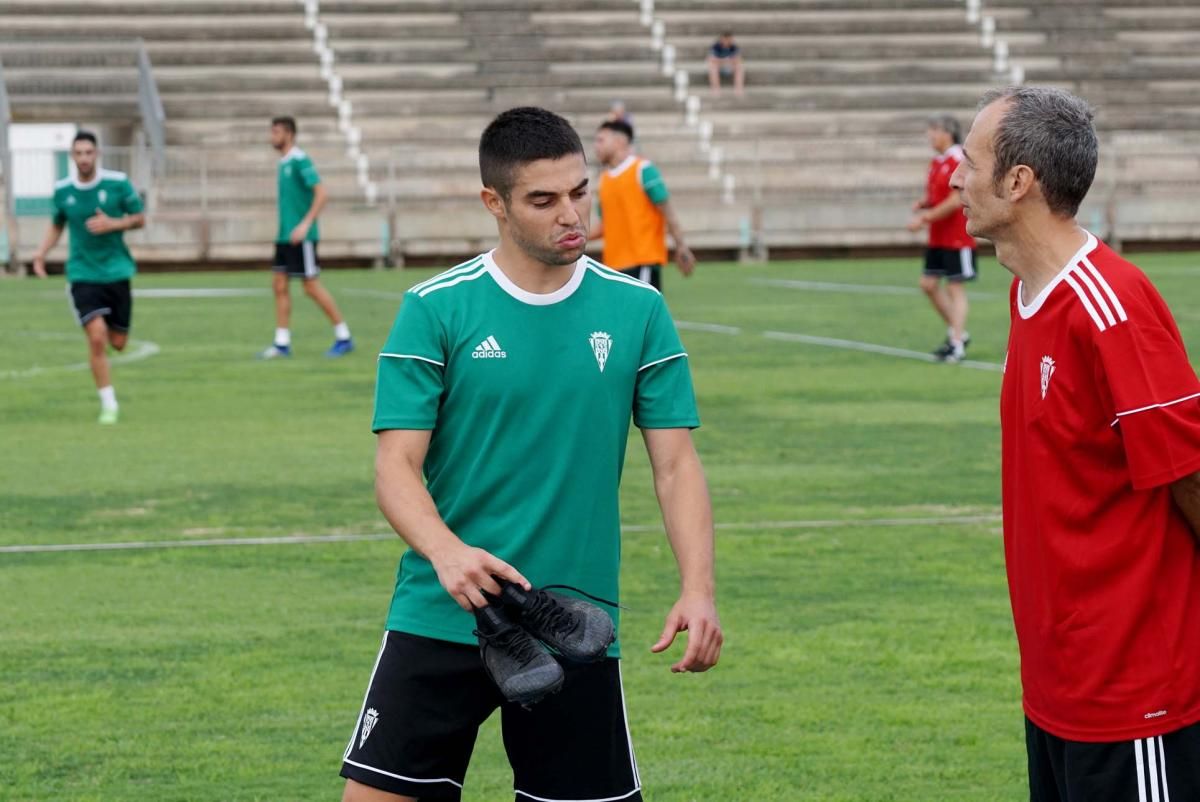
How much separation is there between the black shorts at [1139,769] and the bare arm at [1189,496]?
38 cm

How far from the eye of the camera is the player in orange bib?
17.2 m

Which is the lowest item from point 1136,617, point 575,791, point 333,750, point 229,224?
point 229,224

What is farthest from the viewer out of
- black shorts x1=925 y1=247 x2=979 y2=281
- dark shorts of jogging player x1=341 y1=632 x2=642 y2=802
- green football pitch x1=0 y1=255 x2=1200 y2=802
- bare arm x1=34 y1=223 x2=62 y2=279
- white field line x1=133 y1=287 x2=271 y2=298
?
white field line x1=133 y1=287 x2=271 y2=298

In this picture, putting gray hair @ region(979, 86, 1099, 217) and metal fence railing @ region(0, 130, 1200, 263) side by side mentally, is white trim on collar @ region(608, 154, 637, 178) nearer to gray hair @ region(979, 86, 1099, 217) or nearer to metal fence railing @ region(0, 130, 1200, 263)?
gray hair @ region(979, 86, 1099, 217)

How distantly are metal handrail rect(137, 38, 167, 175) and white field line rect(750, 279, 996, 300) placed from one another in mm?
10816

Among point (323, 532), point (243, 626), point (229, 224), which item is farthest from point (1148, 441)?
point (229, 224)

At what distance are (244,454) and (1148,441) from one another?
33.8ft

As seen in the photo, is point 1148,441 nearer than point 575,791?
Yes

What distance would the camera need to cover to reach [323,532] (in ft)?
34.8

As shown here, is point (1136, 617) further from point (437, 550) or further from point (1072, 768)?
point (437, 550)

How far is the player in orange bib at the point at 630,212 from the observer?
1720 centimetres

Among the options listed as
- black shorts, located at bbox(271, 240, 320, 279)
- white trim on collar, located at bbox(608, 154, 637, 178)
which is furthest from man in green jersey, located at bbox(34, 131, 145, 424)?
white trim on collar, located at bbox(608, 154, 637, 178)

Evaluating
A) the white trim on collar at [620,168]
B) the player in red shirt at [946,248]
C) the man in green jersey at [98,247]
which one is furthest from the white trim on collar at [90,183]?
the player in red shirt at [946,248]

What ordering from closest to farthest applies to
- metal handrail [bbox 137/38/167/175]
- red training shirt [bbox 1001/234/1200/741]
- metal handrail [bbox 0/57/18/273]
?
1. red training shirt [bbox 1001/234/1200/741]
2. metal handrail [bbox 0/57/18/273]
3. metal handrail [bbox 137/38/167/175]
